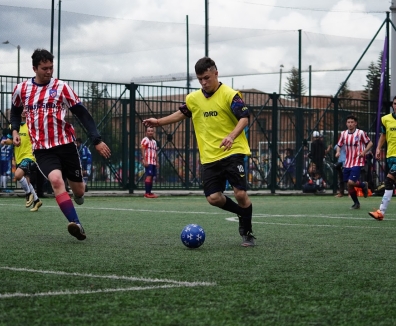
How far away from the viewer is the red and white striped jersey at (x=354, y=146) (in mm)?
18609

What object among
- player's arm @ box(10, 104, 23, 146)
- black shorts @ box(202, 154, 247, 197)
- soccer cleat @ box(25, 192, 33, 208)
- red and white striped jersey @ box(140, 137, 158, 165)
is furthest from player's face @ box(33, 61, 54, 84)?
red and white striped jersey @ box(140, 137, 158, 165)

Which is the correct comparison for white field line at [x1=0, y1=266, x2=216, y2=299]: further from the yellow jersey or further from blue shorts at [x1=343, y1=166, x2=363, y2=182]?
blue shorts at [x1=343, y1=166, x2=363, y2=182]

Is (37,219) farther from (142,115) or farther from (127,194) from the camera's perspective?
(142,115)

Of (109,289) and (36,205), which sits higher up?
(36,205)

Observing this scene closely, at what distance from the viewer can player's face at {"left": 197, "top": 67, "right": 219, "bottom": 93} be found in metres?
9.06

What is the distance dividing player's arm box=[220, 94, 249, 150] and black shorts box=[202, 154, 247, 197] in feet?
1.21

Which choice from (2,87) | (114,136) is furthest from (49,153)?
(114,136)

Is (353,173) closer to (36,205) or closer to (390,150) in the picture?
(390,150)

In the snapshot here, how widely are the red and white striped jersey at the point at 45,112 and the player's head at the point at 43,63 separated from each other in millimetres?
167

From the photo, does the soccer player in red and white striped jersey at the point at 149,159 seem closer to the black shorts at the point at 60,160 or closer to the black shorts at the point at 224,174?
the black shorts at the point at 60,160

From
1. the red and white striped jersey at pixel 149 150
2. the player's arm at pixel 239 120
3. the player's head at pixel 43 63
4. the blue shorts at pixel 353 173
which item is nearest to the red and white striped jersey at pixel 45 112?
the player's head at pixel 43 63

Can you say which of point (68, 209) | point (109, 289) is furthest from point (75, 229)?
point (109, 289)

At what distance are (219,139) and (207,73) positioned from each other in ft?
2.35

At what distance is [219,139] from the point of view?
9.20 meters
